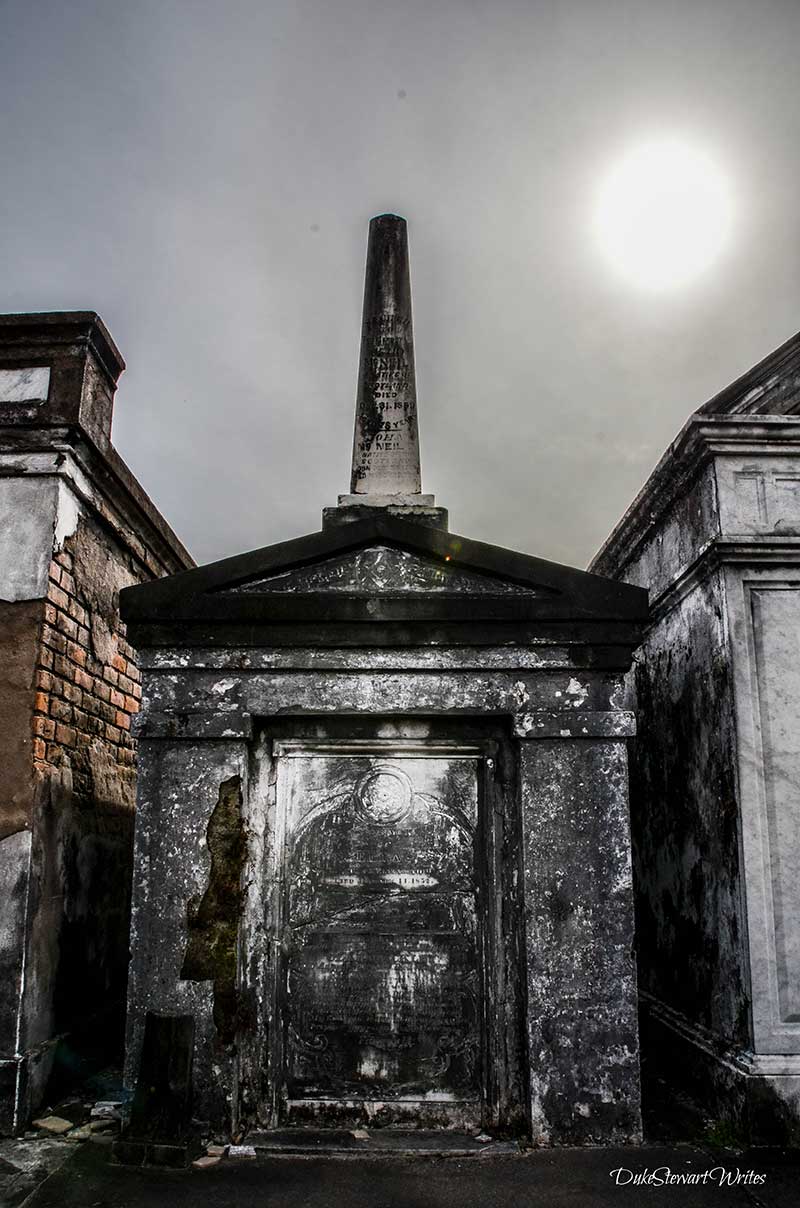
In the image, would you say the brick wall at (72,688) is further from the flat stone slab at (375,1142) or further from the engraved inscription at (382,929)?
the flat stone slab at (375,1142)

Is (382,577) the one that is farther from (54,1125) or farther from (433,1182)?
(54,1125)

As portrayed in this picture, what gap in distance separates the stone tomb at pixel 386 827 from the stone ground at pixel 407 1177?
0.97ft

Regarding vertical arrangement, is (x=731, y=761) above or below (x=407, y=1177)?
above

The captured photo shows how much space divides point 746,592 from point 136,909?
141 inches

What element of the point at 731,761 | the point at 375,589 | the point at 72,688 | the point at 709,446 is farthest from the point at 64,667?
the point at 709,446

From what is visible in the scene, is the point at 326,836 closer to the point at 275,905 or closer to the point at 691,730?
the point at 275,905

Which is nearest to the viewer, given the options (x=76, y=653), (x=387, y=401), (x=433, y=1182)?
(x=433, y=1182)

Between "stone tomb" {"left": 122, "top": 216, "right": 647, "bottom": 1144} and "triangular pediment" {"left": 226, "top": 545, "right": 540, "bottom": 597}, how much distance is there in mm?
12

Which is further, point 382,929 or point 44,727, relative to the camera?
point 44,727

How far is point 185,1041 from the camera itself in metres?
4.21

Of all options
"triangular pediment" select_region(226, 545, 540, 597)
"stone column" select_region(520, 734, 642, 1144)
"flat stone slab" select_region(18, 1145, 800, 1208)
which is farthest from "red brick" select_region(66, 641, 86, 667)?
"stone column" select_region(520, 734, 642, 1144)

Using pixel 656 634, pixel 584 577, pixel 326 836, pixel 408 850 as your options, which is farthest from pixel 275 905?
pixel 656 634

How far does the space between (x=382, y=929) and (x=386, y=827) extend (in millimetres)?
497

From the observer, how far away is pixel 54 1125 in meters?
4.52
